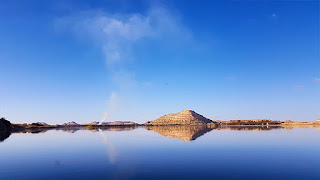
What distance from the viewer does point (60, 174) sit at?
72.1 ft

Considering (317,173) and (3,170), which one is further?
(3,170)

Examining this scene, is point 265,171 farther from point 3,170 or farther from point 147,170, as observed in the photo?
point 3,170

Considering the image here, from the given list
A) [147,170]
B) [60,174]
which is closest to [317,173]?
[147,170]

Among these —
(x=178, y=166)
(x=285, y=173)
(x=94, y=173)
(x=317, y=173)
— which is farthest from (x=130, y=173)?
(x=317, y=173)

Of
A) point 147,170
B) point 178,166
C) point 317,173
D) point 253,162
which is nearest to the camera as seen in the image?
point 317,173

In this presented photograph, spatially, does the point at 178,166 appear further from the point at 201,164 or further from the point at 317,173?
the point at 317,173

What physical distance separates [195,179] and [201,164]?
22.6ft

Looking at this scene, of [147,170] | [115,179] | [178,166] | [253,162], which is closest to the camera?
[115,179]

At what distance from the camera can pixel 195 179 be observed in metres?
19.3

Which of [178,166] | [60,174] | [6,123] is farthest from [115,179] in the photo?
[6,123]

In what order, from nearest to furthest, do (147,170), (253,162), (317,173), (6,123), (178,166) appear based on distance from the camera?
(317,173) → (147,170) → (178,166) → (253,162) → (6,123)

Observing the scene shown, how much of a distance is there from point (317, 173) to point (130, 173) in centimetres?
1745

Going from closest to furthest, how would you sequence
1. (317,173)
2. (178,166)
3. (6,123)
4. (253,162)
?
(317,173), (178,166), (253,162), (6,123)

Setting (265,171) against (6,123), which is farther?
(6,123)
